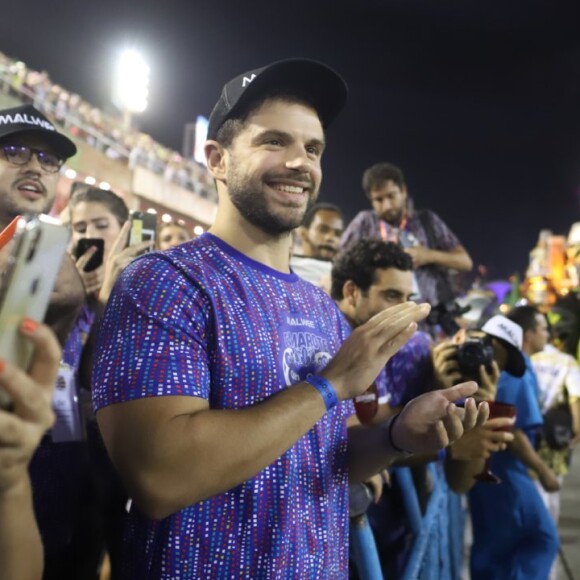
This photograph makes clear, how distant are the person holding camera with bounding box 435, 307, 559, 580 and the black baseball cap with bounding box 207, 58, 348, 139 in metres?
2.10

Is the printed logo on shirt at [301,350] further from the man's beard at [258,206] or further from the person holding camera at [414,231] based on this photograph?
the person holding camera at [414,231]

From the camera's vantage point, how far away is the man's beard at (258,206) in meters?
1.69

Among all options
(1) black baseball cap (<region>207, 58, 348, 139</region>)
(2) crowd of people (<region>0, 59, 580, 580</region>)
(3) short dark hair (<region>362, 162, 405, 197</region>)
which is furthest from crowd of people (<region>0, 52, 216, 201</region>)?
(1) black baseball cap (<region>207, 58, 348, 139</region>)

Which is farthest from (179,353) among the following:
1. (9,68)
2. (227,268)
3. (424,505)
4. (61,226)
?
(9,68)

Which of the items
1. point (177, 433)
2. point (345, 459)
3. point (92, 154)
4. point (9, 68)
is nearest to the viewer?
point (177, 433)

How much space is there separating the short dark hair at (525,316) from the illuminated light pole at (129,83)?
35.1 m

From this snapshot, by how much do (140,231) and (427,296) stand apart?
2.48 metres

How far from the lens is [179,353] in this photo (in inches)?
53.3

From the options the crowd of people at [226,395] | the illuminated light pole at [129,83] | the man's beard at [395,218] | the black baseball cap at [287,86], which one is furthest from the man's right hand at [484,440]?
the illuminated light pole at [129,83]

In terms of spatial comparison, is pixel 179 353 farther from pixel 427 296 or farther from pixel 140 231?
pixel 427 296

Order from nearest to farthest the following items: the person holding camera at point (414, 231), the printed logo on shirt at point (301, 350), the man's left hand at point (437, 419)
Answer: the printed logo on shirt at point (301, 350), the man's left hand at point (437, 419), the person holding camera at point (414, 231)

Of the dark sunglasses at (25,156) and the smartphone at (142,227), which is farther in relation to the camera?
the smartphone at (142,227)

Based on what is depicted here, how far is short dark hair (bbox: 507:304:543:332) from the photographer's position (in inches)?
219

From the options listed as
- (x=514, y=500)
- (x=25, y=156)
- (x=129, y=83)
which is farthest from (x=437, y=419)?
(x=129, y=83)
